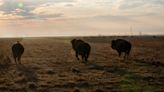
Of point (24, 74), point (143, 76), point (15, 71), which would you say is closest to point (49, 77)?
point (24, 74)

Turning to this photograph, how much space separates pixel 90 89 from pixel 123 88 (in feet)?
5.59

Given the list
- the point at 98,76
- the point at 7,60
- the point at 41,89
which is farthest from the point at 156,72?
the point at 7,60

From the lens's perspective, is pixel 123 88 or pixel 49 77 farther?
pixel 49 77

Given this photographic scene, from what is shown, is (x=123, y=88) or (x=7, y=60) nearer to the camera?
(x=123, y=88)

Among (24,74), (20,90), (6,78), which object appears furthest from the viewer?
(24,74)

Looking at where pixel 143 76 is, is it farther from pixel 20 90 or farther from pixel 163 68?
pixel 20 90

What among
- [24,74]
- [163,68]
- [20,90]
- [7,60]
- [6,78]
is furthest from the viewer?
[7,60]

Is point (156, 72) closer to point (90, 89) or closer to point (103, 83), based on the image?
point (103, 83)

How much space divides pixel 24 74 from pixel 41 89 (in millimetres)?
6326

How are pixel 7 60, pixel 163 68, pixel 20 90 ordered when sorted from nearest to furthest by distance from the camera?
pixel 20 90
pixel 163 68
pixel 7 60

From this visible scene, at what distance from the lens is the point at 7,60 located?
33531 millimetres

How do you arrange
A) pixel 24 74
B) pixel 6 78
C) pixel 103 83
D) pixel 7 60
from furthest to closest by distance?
pixel 7 60, pixel 24 74, pixel 6 78, pixel 103 83

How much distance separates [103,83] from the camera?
21.6 meters

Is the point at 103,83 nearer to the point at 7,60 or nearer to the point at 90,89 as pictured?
the point at 90,89
